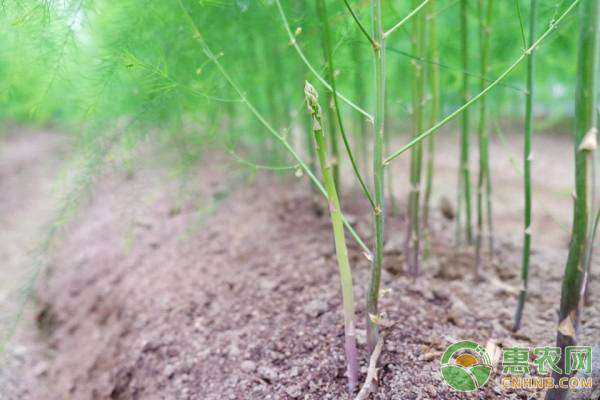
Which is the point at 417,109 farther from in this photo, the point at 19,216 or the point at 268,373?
the point at 19,216

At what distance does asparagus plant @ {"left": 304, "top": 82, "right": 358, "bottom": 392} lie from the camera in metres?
0.73

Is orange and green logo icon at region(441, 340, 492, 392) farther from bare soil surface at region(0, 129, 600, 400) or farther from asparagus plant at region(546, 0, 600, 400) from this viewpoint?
→ asparagus plant at region(546, 0, 600, 400)

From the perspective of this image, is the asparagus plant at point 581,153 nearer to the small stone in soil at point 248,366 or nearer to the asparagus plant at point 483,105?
the asparagus plant at point 483,105

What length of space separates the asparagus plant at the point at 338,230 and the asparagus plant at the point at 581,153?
→ 33cm

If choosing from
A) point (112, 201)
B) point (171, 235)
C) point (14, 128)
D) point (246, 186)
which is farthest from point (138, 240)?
point (14, 128)

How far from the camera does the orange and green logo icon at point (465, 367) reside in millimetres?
875

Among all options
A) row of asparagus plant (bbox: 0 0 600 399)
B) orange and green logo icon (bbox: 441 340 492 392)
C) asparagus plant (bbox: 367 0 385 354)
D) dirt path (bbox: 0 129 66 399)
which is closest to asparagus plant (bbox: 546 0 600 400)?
row of asparagus plant (bbox: 0 0 600 399)

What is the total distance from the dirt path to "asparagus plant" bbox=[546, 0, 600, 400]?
1286 millimetres

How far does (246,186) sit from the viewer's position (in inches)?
83.5

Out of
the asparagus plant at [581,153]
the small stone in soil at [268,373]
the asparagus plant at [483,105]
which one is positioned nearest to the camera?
the asparagus plant at [581,153]

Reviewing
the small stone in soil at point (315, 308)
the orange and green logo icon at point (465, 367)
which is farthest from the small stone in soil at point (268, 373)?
the orange and green logo icon at point (465, 367)

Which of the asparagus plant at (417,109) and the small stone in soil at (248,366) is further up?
the asparagus plant at (417,109)

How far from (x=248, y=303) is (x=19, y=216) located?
2.21m

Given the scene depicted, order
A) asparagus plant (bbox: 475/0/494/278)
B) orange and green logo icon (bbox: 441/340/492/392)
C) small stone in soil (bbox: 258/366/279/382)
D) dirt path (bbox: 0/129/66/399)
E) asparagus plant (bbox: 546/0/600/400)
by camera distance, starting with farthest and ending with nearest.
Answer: dirt path (bbox: 0/129/66/399)
asparagus plant (bbox: 475/0/494/278)
small stone in soil (bbox: 258/366/279/382)
orange and green logo icon (bbox: 441/340/492/392)
asparagus plant (bbox: 546/0/600/400)
